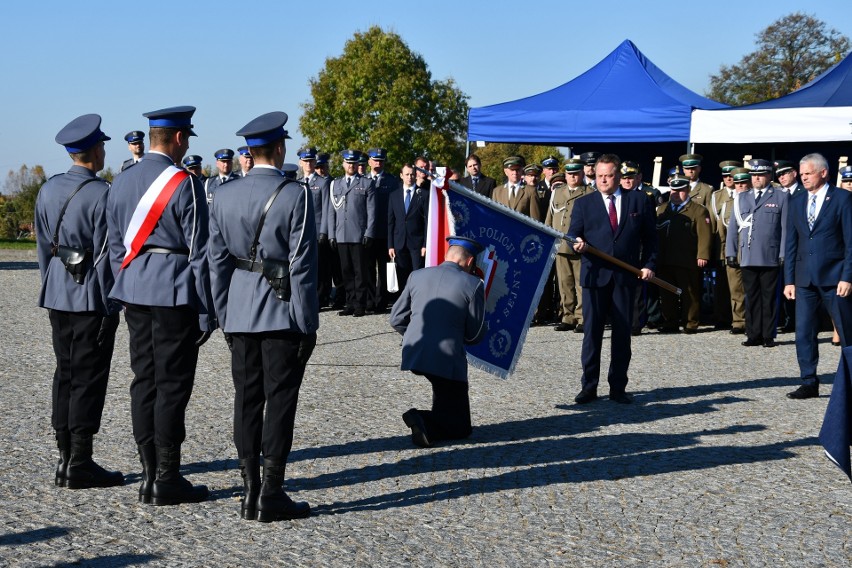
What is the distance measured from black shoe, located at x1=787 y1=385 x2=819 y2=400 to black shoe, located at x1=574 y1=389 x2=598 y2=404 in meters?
1.72

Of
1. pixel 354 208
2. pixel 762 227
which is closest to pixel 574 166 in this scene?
pixel 762 227

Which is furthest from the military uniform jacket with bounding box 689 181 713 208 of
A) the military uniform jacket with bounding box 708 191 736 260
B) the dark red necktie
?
the dark red necktie

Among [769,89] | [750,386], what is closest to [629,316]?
[750,386]

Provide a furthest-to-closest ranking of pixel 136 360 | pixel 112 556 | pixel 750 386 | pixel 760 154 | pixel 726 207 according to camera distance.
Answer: pixel 760 154, pixel 726 207, pixel 750 386, pixel 136 360, pixel 112 556

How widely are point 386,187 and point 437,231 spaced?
6870 mm

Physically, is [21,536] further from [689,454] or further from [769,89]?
[769,89]

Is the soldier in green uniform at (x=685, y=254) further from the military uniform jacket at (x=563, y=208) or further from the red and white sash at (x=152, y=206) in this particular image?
the red and white sash at (x=152, y=206)

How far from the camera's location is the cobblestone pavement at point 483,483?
16.5ft

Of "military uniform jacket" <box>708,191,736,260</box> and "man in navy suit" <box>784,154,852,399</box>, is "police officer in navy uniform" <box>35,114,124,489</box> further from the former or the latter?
"military uniform jacket" <box>708,191,736,260</box>

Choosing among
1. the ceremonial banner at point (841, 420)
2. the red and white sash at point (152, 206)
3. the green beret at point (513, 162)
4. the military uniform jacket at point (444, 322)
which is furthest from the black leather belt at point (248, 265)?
the green beret at point (513, 162)

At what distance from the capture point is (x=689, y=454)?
7.11 meters

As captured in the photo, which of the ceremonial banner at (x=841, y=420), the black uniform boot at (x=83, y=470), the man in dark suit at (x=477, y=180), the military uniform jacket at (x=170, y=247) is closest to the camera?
the ceremonial banner at (x=841, y=420)

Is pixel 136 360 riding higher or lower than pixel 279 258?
lower

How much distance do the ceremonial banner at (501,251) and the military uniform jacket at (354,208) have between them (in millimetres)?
6513
